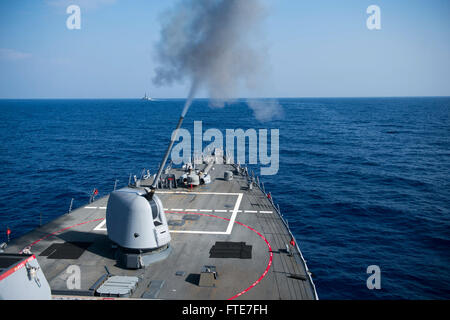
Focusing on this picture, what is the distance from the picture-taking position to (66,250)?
19.9m

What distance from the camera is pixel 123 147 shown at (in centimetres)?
8369

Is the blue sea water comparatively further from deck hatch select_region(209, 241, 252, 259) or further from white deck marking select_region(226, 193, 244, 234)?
deck hatch select_region(209, 241, 252, 259)

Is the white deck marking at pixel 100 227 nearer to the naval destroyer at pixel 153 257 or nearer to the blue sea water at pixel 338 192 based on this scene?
the naval destroyer at pixel 153 257

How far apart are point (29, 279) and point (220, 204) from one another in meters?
17.8

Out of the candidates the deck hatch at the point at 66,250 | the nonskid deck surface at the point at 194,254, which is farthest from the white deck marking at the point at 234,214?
the deck hatch at the point at 66,250

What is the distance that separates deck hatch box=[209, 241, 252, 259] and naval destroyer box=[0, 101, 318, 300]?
0.19 ft

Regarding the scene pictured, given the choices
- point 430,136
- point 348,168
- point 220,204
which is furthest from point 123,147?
point 430,136

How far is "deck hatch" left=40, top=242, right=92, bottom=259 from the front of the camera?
1911cm

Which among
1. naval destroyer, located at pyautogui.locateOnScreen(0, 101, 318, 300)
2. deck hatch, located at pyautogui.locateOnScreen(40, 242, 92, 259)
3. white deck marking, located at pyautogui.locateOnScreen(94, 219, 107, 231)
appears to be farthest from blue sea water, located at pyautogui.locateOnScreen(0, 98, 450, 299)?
deck hatch, located at pyautogui.locateOnScreen(40, 242, 92, 259)

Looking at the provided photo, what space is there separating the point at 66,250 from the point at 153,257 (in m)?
5.60

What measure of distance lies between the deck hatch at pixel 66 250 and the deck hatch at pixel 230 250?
7.66m

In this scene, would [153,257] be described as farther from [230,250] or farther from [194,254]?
[230,250]

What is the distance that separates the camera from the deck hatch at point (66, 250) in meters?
19.1
